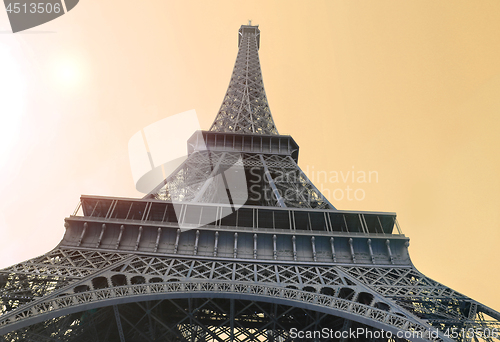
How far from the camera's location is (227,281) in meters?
14.5

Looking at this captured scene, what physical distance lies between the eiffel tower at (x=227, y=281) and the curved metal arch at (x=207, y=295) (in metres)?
0.04

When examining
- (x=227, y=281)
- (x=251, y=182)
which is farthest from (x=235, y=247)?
(x=251, y=182)

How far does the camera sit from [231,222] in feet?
67.1

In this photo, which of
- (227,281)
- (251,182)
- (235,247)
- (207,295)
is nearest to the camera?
(207,295)

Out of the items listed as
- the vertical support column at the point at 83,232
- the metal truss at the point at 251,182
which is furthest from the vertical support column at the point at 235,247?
the vertical support column at the point at 83,232

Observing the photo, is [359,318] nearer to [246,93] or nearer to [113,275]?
[113,275]

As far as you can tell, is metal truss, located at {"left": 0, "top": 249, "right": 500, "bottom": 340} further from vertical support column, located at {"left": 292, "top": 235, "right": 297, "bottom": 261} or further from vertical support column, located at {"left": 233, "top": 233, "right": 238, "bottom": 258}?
vertical support column, located at {"left": 292, "top": 235, "right": 297, "bottom": 261}

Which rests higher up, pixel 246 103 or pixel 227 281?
pixel 246 103

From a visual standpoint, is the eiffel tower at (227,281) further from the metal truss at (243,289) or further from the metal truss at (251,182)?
the metal truss at (251,182)

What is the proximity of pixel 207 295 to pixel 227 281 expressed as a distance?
3.47 ft

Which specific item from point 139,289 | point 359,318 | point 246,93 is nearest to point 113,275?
point 139,289

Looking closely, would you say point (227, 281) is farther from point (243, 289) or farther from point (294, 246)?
point (294, 246)

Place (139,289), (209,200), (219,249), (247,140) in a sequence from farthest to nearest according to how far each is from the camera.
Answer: (247,140), (209,200), (219,249), (139,289)

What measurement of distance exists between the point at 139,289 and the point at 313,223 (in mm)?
10983
